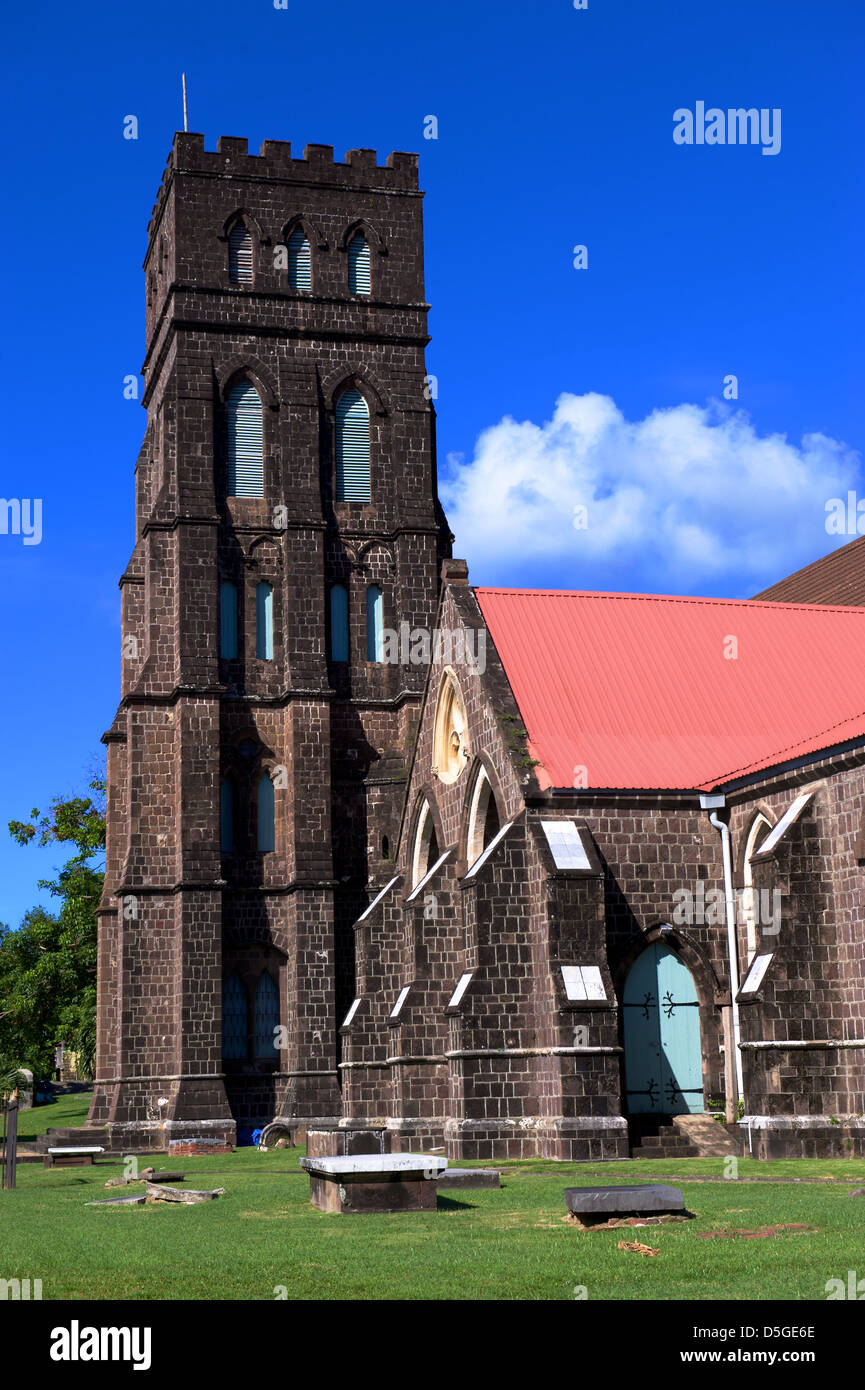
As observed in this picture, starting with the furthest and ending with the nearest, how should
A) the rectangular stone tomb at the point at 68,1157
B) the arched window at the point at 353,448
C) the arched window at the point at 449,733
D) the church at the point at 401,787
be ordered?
the arched window at the point at 353,448 → the arched window at the point at 449,733 → the rectangular stone tomb at the point at 68,1157 → the church at the point at 401,787

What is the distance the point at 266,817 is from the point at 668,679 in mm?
13621

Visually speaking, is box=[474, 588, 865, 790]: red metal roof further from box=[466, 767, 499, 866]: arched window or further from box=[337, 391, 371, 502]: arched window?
box=[337, 391, 371, 502]: arched window

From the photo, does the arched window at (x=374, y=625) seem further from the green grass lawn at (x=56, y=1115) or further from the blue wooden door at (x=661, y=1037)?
the blue wooden door at (x=661, y=1037)

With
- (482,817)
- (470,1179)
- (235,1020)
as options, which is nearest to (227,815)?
(235,1020)

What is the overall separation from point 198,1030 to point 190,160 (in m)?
23.0

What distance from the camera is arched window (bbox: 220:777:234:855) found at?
3909 cm

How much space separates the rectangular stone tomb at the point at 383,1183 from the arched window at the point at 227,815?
77.4 feet

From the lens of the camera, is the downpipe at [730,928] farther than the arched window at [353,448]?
No

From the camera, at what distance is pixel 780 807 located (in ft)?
80.1

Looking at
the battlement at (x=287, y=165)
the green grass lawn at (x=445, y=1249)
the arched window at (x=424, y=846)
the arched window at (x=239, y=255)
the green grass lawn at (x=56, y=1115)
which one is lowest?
the green grass lawn at (x=56, y=1115)

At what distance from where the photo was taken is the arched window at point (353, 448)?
137 ft

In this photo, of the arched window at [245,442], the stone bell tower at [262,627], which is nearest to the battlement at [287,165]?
the stone bell tower at [262,627]

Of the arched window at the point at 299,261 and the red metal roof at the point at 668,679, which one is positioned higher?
the arched window at the point at 299,261
